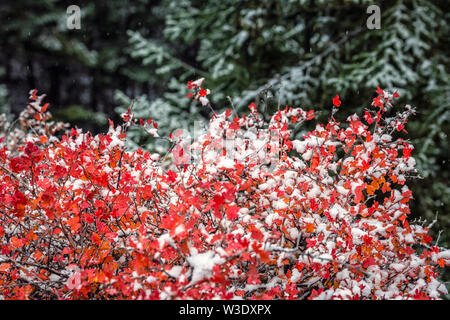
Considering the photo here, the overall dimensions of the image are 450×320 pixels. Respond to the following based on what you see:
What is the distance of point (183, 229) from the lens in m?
1.37

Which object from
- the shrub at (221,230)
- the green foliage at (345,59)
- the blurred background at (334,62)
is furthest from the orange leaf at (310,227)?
the green foliage at (345,59)

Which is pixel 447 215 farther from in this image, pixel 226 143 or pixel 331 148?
pixel 226 143

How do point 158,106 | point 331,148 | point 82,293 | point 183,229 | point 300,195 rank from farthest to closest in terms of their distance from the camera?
point 158,106 < point 331,148 < point 300,195 < point 82,293 < point 183,229

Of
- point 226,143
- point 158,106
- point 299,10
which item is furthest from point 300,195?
point 158,106

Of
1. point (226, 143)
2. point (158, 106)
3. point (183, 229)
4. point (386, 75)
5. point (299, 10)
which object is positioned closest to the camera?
point (183, 229)

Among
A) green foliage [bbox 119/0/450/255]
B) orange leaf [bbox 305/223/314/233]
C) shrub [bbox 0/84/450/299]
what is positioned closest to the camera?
shrub [bbox 0/84/450/299]

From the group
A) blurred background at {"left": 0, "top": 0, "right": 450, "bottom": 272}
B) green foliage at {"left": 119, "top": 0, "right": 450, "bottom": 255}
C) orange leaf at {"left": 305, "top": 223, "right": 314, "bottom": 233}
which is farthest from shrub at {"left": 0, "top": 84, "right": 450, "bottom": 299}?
green foliage at {"left": 119, "top": 0, "right": 450, "bottom": 255}

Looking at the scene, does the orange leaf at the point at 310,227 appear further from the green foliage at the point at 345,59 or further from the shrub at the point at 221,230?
the green foliage at the point at 345,59

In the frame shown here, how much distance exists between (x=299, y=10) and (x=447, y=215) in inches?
170

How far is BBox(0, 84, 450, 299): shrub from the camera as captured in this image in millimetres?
1538

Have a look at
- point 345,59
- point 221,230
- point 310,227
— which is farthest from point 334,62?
point 221,230

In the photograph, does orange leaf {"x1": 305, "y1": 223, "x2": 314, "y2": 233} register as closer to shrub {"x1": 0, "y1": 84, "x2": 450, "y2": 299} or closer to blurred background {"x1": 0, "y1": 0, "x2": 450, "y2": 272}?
shrub {"x1": 0, "y1": 84, "x2": 450, "y2": 299}

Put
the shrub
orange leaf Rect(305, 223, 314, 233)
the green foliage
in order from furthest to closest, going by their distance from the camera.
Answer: the green foliage
orange leaf Rect(305, 223, 314, 233)
the shrub
